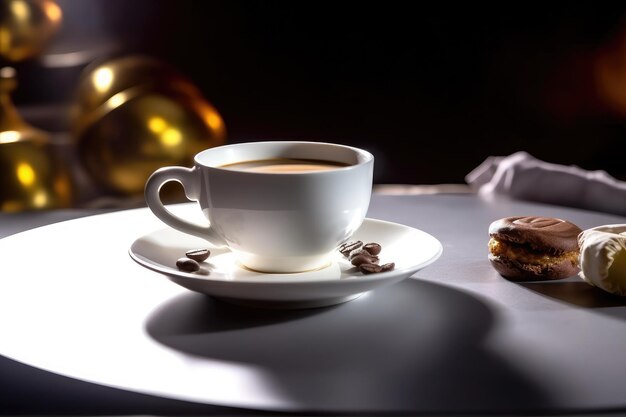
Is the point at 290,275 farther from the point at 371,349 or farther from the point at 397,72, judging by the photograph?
the point at 397,72

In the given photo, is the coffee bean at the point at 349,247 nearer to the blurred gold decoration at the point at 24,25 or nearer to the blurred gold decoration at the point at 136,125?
the blurred gold decoration at the point at 136,125

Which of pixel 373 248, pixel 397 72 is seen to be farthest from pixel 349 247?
pixel 397 72

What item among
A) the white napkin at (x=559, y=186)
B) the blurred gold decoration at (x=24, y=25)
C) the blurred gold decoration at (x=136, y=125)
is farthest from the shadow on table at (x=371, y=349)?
the blurred gold decoration at (x=24, y=25)

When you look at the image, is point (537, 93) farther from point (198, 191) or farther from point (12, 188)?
point (198, 191)

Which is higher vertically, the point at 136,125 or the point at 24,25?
the point at 24,25

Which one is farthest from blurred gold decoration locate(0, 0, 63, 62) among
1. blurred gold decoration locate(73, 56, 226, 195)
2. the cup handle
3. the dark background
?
the cup handle

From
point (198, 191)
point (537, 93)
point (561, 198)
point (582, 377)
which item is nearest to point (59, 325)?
point (198, 191)
